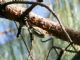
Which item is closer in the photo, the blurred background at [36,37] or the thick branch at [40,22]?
the thick branch at [40,22]

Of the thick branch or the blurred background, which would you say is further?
the blurred background

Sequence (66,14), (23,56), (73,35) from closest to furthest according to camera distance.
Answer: (73,35)
(23,56)
(66,14)

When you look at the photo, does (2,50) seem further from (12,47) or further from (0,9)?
(0,9)

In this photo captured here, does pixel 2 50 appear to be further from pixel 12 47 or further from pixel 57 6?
pixel 57 6

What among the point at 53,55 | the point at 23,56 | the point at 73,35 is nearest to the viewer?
the point at 73,35

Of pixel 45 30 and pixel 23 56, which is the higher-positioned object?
pixel 45 30

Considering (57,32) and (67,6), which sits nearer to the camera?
(57,32)

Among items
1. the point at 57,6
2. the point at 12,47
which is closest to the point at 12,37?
the point at 12,47

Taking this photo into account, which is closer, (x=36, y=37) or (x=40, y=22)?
(x=40, y=22)

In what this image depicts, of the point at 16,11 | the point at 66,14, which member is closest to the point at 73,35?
the point at 16,11
